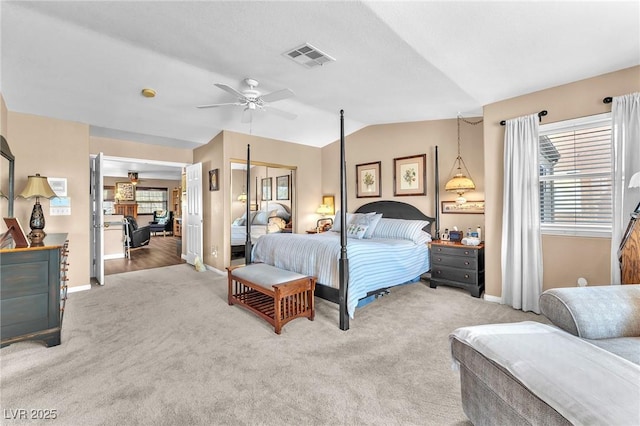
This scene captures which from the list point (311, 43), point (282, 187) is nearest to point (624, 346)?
point (311, 43)

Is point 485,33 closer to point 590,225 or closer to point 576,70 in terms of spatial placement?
point 576,70

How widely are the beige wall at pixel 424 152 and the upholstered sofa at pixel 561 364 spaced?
119 inches

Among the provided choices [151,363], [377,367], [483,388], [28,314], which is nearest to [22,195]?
[28,314]

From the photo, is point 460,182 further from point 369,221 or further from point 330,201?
point 330,201

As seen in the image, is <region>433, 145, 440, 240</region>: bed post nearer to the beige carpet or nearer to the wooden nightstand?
the wooden nightstand

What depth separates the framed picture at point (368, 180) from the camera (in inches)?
221

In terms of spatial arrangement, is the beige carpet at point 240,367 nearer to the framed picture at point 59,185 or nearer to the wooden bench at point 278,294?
the wooden bench at point 278,294

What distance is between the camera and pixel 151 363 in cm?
225

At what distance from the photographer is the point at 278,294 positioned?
109 inches

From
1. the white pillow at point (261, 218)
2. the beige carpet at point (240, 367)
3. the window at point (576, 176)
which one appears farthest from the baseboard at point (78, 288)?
the window at point (576, 176)

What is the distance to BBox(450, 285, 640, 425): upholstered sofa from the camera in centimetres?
96

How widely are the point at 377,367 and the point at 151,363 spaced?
5.82 ft

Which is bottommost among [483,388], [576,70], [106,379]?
[106,379]

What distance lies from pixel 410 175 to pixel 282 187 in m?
3.37
